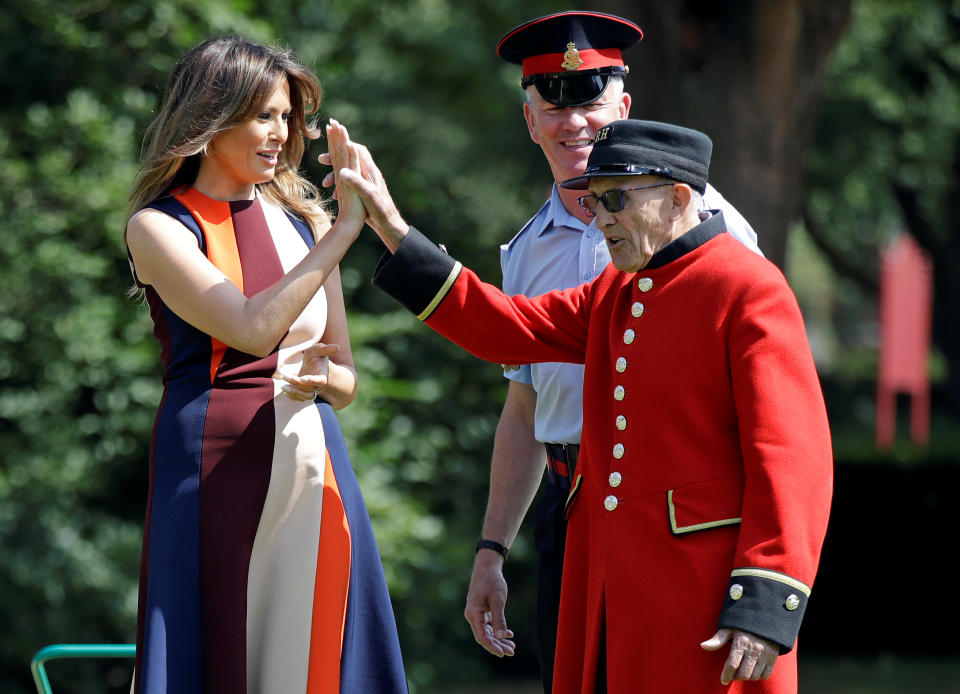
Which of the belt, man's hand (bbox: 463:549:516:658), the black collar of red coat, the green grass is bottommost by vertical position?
the green grass

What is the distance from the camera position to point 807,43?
233 inches

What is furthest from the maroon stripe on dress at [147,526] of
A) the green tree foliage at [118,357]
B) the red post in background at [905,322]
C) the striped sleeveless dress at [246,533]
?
the red post in background at [905,322]

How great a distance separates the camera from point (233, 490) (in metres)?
2.59

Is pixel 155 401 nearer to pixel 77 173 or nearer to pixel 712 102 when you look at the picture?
pixel 77 173

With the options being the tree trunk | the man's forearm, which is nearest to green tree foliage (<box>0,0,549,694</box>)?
the tree trunk

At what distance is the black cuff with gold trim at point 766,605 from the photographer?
7.36 ft

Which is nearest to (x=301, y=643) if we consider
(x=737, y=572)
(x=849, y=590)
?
(x=737, y=572)

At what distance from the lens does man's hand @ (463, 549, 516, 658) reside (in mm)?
3201

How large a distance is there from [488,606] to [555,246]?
0.93 metres

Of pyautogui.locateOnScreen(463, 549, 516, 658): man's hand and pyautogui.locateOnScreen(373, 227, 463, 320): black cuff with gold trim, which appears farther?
pyautogui.locateOnScreen(463, 549, 516, 658): man's hand

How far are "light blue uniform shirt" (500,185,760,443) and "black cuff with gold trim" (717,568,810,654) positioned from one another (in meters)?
0.84

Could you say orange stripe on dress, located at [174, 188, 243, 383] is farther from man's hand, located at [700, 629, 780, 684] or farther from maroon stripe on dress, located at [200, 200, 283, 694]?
man's hand, located at [700, 629, 780, 684]

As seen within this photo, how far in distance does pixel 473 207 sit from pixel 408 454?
1947 mm

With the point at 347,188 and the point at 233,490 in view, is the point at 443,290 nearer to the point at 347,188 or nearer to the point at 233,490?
the point at 347,188
